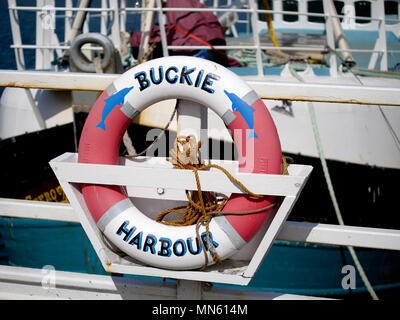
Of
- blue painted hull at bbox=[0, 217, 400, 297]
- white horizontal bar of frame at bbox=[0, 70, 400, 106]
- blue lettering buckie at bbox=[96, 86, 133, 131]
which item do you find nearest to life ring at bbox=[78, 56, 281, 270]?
blue lettering buckie at bbox=[96, 86, 133, 131]

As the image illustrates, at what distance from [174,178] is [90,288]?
0.67 m

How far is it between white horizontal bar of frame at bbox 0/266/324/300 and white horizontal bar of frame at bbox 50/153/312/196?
18.2 inches

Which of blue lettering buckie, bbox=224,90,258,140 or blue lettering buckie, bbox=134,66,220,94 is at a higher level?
blue lettering buckie, bbox=134,66,220,94

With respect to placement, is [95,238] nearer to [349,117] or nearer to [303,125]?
[303,125]

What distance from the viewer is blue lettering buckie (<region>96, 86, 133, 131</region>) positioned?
151cm

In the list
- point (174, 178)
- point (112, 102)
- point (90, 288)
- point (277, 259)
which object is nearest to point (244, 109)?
point (174, 178)

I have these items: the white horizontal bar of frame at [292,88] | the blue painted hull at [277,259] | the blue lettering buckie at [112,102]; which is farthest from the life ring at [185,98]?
the blue painted hull at [277,259]

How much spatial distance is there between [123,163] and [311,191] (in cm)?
233

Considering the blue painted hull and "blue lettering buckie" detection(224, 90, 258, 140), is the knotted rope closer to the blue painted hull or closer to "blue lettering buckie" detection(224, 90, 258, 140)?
"blue lettering buckie" detection(224, 90, 258, 140)

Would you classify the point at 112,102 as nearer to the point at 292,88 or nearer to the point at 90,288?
the point at 292,88

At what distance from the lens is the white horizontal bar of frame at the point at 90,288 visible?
1632 mm

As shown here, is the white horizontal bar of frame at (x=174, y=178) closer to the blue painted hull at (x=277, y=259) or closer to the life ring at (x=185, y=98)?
the life ring at (x=185, y=98)

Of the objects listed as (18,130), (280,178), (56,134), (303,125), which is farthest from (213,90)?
(18,130)

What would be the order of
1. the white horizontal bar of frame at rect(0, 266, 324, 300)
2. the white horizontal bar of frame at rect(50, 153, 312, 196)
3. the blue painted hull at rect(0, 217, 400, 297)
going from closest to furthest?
the white horizontal bar of frame at rect(50, 153, 312, 196), the white horizontal bar of frame at rect(0, 266, 324, 300), the blue painted hull at rect(0, 217, 400, 297)
